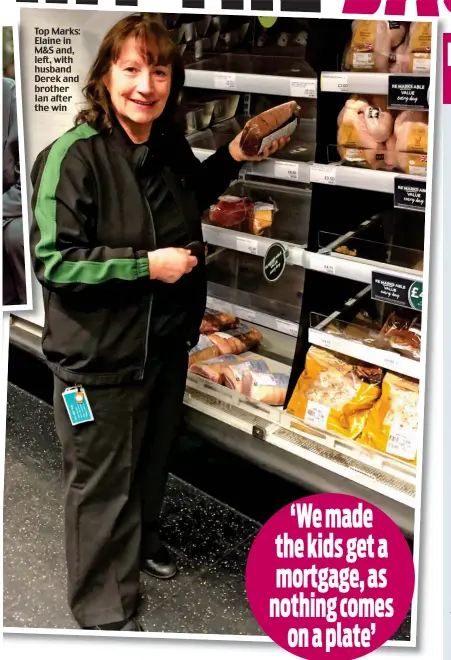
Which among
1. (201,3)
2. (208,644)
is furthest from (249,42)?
(208,644)

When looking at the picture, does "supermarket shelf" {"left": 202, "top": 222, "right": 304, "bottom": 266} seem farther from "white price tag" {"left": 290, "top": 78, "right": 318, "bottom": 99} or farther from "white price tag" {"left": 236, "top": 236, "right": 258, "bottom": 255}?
"white price tag" {"left": 290, "top": 78, "right": 318, "bottom": 99}

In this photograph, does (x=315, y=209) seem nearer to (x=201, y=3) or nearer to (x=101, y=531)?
Result: (x=201, y=3)

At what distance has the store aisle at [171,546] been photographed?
76.9 inches

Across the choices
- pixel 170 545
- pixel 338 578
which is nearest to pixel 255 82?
pixel 338 578

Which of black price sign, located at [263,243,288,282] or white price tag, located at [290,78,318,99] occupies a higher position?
white price tag, located at [290,78,318,99]

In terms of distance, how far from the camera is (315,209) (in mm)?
1933

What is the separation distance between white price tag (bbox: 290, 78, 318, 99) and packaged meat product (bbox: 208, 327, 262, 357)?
90 cm

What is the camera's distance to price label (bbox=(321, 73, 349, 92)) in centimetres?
171

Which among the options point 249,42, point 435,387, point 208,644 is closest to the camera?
point 435,387

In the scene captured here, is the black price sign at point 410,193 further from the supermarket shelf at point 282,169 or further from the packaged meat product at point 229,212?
the packaged meat product at point 229,212

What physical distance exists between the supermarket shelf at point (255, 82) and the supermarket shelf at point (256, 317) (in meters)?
0.67

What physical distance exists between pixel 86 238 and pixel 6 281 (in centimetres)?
30

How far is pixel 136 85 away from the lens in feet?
5.21

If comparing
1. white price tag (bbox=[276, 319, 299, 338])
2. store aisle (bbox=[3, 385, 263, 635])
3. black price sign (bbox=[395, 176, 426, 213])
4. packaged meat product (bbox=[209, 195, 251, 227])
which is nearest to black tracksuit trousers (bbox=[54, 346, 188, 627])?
store aisle (bbox=[3, 385, 263, 635])
